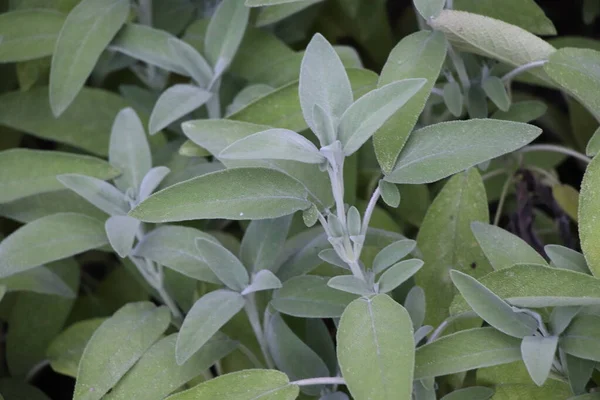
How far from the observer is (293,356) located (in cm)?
68

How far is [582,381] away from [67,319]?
2.18ft

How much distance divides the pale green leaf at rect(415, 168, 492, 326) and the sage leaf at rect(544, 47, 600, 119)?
0.44 ft

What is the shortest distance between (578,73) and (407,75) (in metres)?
0.16

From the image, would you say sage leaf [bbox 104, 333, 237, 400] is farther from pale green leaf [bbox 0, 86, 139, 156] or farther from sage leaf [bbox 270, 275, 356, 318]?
pale green leaf [bbox 0, 86, 139, 156]

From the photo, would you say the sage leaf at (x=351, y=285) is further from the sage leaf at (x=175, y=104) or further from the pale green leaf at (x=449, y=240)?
the sage leaf at (x=175, y=104)

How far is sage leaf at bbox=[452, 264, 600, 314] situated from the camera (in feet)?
1.69

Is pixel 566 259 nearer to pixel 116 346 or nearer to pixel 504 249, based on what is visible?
pixel 504 249

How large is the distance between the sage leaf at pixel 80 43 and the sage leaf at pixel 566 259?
0.55 metres

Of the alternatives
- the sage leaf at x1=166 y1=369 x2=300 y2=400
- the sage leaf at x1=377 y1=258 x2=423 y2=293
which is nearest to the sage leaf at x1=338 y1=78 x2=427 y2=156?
the sage leaf at x1=377 y1=258 x2=423 y2=293

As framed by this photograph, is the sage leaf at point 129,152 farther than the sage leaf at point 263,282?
Yes

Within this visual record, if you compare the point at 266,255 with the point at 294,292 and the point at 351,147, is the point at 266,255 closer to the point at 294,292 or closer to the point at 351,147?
the point at 294,292

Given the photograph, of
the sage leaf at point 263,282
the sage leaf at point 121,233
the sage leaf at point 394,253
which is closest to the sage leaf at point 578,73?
the sage leaf at point 394,253

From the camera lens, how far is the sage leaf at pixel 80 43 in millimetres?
802

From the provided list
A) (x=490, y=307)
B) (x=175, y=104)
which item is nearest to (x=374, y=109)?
(x=490, y=307)
